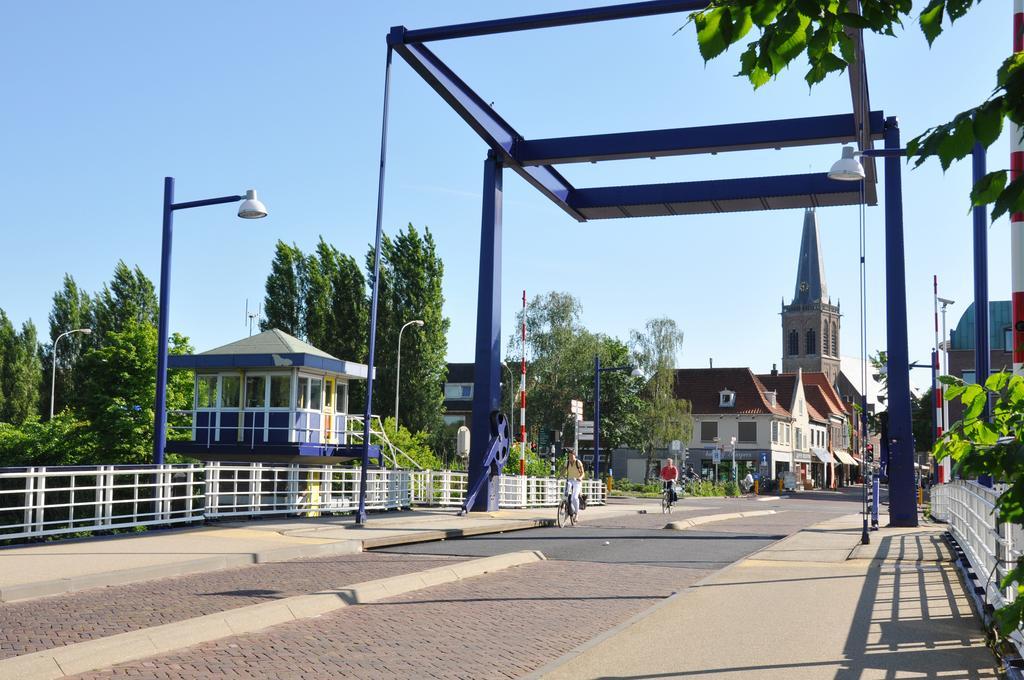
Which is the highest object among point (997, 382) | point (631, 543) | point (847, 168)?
point (847, 168)

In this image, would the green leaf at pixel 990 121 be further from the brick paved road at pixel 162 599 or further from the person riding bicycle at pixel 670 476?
the person riding bicycle at pixel 670 476

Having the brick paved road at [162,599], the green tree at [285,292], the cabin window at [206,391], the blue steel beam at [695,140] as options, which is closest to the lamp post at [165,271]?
the brick paved road at [162,599]

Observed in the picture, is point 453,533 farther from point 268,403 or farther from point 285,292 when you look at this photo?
point 285,292

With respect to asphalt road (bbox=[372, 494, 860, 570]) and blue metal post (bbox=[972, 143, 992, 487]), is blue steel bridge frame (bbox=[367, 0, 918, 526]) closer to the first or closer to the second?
asphalt road (bbox=[372, 494, 860, 570])

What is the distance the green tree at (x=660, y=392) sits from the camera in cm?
6956

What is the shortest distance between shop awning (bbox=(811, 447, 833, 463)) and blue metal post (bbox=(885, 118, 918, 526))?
236ft

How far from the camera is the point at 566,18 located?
1805cm

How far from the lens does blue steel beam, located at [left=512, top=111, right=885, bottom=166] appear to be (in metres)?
21.0

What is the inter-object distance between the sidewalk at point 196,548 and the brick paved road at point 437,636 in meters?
2.96

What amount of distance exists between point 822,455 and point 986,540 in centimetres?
8668

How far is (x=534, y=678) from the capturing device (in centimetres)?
640

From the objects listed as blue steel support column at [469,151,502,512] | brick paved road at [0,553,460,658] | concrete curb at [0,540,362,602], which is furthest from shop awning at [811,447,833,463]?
brick paved road at [0,553,460,658]

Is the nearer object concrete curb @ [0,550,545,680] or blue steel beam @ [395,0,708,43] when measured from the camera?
concrete curb @ [0,550,545,680]

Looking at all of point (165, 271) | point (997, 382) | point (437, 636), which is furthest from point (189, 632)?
point (165, 271)
